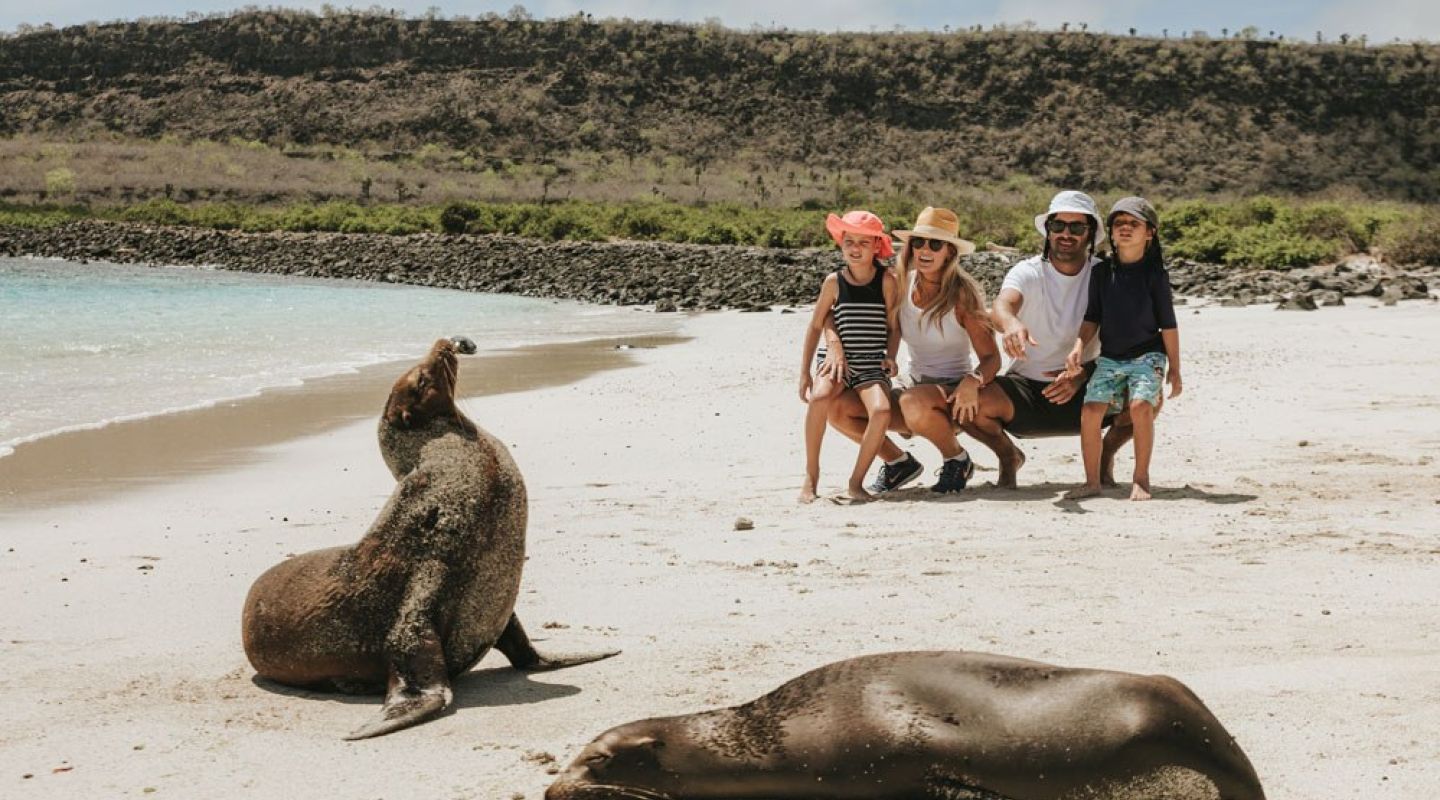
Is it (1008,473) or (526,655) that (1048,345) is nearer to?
(1008,473)

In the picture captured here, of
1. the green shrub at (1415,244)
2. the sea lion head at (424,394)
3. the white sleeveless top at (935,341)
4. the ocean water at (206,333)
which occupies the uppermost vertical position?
the sea lion head at (424,394)

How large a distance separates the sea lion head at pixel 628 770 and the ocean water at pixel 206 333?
9.11m

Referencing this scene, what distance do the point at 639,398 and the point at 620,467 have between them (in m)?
3.90

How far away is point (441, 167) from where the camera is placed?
7819 cm

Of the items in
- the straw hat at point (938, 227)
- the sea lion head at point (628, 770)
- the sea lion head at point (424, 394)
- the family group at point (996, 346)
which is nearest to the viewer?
the sea lion head at point (628, 770)

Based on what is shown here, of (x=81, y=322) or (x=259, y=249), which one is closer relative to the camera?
(x=81, y=322)

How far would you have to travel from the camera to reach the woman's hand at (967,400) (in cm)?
830

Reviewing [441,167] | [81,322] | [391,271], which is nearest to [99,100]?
[441,167]

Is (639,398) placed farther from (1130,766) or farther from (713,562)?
(1130,766)

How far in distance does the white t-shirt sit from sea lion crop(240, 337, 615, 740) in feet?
13.4

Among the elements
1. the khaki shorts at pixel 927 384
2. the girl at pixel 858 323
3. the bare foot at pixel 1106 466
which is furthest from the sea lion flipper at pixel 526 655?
the bare foot at pixel 1106 466

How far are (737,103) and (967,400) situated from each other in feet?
270

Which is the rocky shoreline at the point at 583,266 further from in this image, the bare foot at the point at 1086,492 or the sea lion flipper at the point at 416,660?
the sea lion flipper at the point at 416,660

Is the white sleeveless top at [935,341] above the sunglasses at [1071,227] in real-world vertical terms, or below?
below
